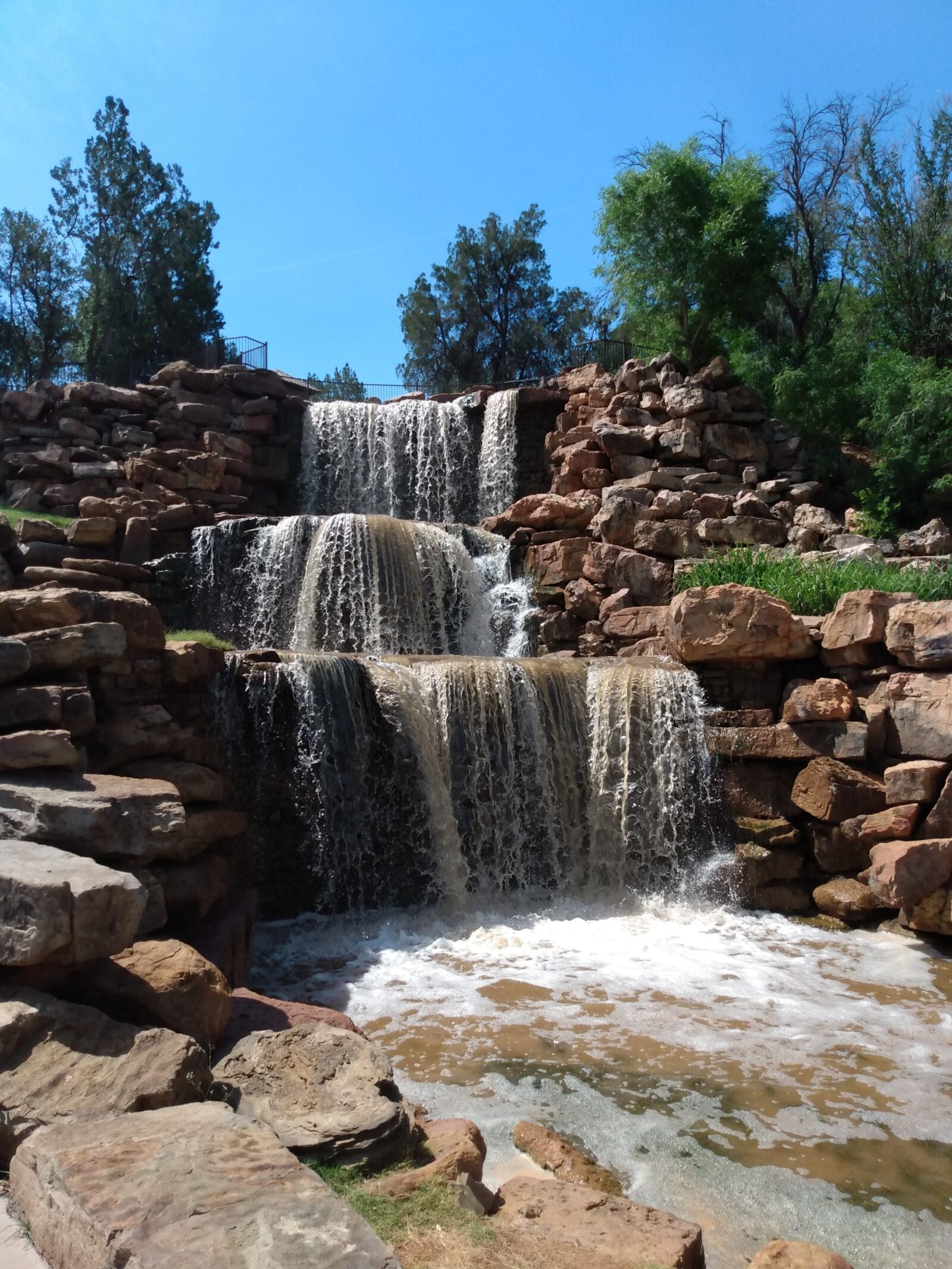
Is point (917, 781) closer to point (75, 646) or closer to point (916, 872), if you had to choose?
point (916, 872)

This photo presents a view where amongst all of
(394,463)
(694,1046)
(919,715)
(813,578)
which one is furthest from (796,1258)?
(394,463)

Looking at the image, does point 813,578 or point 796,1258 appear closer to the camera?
point 796,1258

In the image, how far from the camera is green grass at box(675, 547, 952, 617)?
9562 millimetres

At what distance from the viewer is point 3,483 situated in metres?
15.4

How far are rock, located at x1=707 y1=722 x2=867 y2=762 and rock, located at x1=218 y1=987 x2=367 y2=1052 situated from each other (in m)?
4.44

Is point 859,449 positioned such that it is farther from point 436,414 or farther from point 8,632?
point 8,632

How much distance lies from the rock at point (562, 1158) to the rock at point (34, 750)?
Result: 9.58ft

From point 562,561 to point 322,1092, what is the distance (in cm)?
914

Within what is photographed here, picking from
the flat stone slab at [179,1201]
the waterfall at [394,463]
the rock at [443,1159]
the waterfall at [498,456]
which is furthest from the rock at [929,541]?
the flat stone slab at [179,1201]

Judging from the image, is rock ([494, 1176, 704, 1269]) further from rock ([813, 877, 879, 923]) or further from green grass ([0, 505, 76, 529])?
green grass ([0, 505, 76, 529])

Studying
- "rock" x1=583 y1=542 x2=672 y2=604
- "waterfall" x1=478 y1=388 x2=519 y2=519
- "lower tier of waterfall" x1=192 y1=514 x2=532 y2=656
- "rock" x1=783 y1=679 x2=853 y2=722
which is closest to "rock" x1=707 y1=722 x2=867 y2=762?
"rock" x1=783 y1=679 x2=853 y2=722

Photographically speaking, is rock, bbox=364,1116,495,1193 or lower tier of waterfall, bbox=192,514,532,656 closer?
rock, bbox=364,1116,495,1193

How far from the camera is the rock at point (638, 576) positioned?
11773 mm

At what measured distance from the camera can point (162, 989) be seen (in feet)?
13.0
